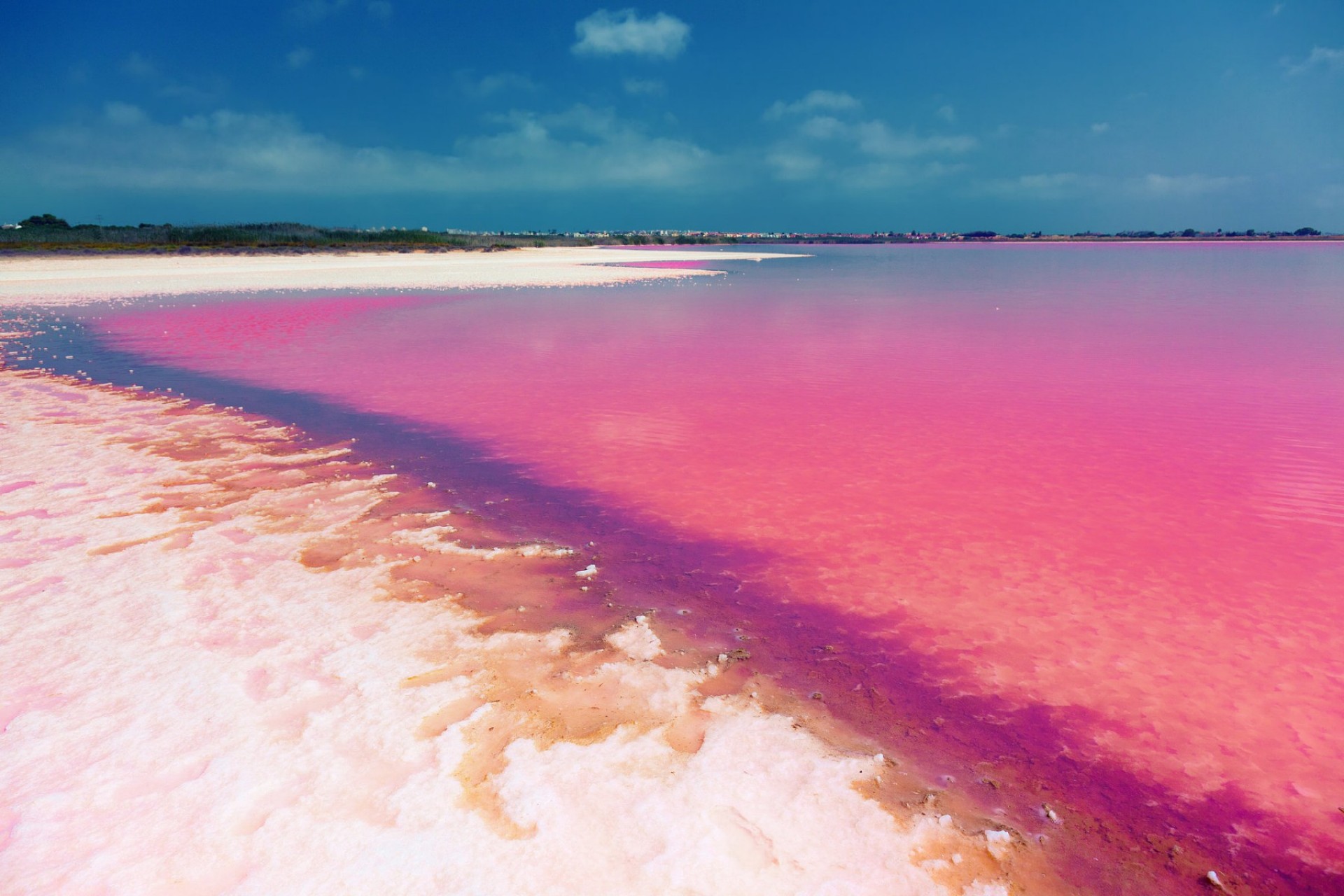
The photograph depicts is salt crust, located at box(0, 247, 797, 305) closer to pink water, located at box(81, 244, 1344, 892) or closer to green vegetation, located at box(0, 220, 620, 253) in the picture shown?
green vegetation, located at box(0, 220, 620, 253)

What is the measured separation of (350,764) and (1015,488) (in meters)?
5.49

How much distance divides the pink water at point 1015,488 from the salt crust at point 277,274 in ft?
43.1

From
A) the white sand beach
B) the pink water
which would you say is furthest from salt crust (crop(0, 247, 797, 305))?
the white sand beach

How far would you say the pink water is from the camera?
138 inches

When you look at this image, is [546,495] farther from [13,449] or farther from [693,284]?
[693,284]

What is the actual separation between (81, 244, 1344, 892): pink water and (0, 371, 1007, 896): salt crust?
0.92m

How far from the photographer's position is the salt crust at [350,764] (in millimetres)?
2623

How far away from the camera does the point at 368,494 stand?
6336mm

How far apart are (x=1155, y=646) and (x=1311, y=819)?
3.93ft

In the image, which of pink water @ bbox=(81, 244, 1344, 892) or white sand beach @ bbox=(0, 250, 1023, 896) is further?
pink water @ bbox=(81, 244, 1344, 892)

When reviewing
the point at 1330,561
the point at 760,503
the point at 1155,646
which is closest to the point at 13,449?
the point at 760,503

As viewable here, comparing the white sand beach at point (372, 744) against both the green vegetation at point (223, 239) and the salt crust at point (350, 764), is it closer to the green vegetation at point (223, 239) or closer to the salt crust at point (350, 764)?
the salt crust at point (350, 764)

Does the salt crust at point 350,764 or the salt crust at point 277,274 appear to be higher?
the salt crust at point 350,764

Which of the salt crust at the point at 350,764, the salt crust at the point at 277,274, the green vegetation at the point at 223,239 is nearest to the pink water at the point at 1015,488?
the salt crust at the point at 350,764
